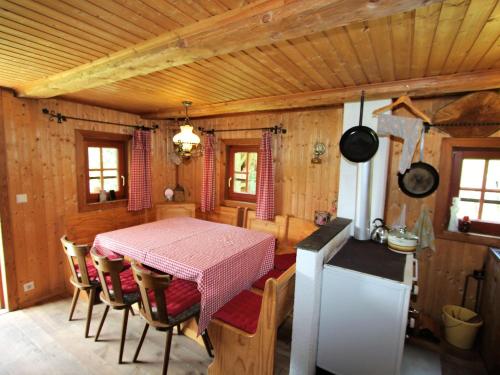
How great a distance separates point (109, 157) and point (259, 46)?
10.2 ft

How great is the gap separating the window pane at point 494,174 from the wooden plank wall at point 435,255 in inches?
17.6

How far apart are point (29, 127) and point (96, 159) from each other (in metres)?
0.87

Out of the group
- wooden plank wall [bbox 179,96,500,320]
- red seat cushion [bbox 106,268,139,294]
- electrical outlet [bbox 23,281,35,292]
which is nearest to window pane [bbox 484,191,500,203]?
wooden plank wall [bbox 179,96,500,320]

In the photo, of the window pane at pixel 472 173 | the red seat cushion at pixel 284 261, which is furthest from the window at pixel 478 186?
the red seat cushion at pixel 284 261

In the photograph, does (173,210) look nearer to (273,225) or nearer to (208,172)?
(208,172)

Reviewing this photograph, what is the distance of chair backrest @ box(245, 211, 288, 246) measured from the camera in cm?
354

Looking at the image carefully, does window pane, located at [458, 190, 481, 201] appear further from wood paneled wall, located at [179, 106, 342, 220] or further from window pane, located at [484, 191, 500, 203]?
wood paneled wall, located at [179, 106, 342, 220]

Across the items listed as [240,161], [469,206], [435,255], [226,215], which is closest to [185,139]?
[240,161]

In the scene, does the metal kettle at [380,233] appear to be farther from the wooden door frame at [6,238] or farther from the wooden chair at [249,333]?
the wooden door frame at [6,238]

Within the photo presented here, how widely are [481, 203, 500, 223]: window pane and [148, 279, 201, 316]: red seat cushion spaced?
2.83 m

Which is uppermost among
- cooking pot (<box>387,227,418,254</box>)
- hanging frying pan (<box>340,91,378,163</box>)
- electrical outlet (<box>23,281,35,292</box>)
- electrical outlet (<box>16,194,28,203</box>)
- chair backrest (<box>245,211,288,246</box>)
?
hanging frying pan (<box>340,91,378,163</box>)

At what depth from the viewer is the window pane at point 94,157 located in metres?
3.61

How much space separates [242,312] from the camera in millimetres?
2008

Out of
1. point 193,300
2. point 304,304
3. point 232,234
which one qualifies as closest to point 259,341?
point 304,304
